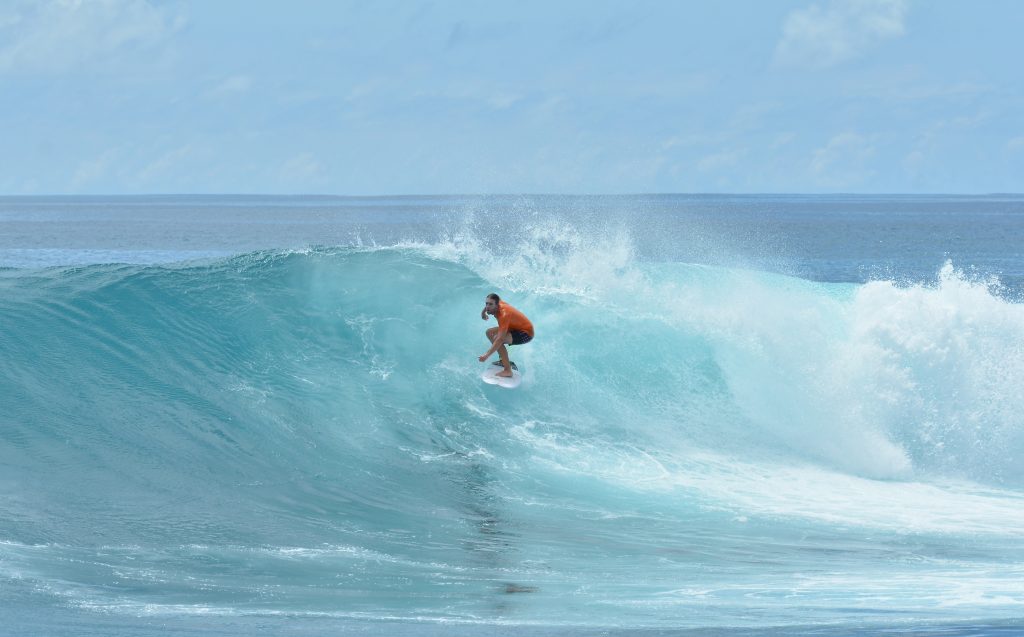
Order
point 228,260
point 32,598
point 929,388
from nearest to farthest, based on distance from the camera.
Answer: point 32,598 → point 929,388 → point 228,260

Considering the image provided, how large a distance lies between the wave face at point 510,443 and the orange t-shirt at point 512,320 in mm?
1354

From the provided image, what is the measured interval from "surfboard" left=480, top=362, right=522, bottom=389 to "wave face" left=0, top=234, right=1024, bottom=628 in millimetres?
343

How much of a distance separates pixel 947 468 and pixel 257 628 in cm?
942

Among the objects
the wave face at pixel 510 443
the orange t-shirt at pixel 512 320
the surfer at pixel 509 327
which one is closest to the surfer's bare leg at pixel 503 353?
the surfer at pixel 509 327

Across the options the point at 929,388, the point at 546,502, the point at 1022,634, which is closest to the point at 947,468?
the point at 929,388

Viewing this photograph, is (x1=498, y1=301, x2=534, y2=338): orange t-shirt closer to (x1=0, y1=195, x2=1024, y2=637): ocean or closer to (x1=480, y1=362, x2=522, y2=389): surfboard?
(x1=480, y1=362, x2=522, y2=389): surfboard

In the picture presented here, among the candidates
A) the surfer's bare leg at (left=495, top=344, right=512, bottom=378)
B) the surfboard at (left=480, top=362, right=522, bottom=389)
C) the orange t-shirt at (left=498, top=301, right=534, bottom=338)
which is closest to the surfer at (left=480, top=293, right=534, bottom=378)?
the orange t-shirt at (left=498, top=301, right=534, bottom=338)

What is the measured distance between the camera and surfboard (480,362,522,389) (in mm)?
15328

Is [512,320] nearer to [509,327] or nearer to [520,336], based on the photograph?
[509,327]

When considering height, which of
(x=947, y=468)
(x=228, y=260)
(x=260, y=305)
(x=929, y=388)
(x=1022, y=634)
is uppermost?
(x=228, y=260)

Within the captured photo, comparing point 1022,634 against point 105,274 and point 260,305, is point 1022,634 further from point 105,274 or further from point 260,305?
point 105,274

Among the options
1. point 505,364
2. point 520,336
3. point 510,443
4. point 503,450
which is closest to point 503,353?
point 505,364

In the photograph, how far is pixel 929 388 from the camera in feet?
51.9

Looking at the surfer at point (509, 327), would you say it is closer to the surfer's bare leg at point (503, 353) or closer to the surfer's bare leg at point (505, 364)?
the surfer's bare leg at point (503, 353)
